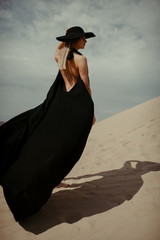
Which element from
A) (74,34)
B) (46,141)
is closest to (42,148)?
(46,141)

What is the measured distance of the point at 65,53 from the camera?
2502 millimetres

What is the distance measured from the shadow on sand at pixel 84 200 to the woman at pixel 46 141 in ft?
0.73

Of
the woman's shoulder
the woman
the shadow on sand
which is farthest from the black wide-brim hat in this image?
the shadow on sand

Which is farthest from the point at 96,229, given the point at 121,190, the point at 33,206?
the point at 121,190

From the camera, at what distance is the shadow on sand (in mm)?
2245

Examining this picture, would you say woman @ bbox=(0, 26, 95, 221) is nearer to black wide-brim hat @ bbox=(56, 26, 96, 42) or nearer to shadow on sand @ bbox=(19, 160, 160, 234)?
black wide-brim hat @ bbox=(56, 26, 96, 42)

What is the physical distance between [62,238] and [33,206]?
1.76 ft

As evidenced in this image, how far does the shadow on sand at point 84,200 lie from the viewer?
7.37 feet

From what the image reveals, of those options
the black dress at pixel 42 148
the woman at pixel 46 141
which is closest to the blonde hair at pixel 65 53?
the woman at pixel 46 141

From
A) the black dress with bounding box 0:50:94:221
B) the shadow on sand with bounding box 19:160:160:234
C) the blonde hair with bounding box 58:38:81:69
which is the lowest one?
the shadow on sand with bounding box 19:160:160:234

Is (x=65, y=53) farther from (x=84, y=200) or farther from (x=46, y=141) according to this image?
(x=84, y=200)

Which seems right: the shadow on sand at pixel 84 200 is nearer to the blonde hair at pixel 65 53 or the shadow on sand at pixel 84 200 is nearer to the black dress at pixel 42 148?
the black dress at pixel 42 148

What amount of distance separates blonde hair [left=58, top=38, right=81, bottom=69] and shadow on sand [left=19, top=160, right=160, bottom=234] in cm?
209

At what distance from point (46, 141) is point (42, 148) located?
10 centimetres
